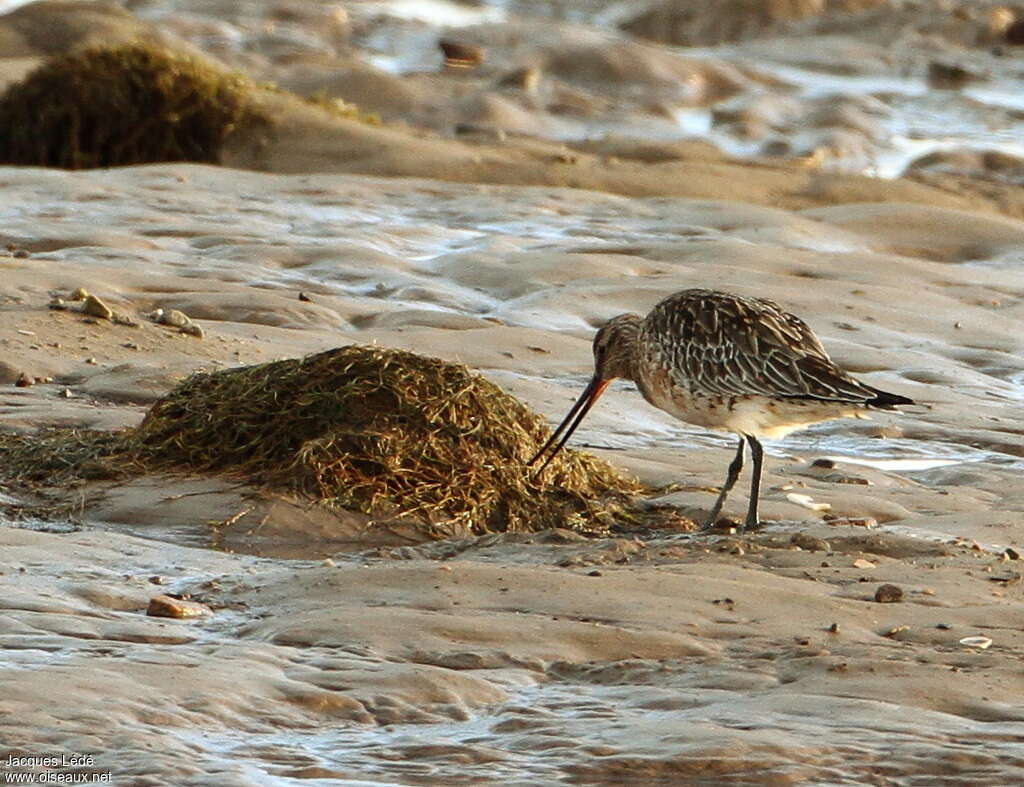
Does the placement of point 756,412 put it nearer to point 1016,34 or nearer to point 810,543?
point 810,543

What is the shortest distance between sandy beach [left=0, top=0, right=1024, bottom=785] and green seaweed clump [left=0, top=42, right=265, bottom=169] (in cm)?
35

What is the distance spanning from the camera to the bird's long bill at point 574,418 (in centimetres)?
740

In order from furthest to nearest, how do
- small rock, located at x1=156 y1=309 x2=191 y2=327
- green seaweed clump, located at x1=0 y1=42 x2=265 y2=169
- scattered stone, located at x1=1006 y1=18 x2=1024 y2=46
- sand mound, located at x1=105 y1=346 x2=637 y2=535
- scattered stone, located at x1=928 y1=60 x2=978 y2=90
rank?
1. scattered stone, located at x1=1006 y1=18 x2=1024 y2=46
2. scattered stone, located at x1=928 y1=60 x2=978 y2=90
3. green seaweed clump, located at x1=0 y1=42 x2=265 y2=169
4. small rock, located at x1=156 y1=309 x2=191 y2=327
5. sand mound, located at x1=105 y1=346 x2=637 y2=535

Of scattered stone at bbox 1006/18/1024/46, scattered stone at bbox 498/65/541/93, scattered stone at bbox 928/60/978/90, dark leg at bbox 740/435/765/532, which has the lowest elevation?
dark leg at bbox 740/435/765/532

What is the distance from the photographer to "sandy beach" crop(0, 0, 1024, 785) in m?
4.96

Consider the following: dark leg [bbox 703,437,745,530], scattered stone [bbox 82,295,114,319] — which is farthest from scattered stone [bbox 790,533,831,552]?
scattered stone [bbox 82,295,114,319]

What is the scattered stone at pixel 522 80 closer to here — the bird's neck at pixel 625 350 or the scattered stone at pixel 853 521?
the bird's neck at pixel 625 350

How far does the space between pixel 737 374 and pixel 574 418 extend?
0.97 meters

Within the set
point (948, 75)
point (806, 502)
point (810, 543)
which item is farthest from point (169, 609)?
point (948, 75)

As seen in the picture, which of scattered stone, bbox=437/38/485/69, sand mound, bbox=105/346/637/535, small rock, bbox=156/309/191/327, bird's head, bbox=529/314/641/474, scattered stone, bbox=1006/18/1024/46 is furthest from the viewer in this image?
scattered stone, bbox=1006/18/1024/46

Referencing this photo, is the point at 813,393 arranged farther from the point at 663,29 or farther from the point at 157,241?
the point at 663,29

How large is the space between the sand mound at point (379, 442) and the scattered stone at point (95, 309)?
65.8 inches

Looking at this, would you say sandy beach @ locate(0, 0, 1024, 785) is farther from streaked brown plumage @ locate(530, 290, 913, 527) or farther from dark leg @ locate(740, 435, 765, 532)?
streaked brown plumage @ locate(530, 290, 913, 527)

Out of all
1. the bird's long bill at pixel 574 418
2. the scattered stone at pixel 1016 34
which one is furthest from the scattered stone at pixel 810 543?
the scattered stone at pixel 1016 34
